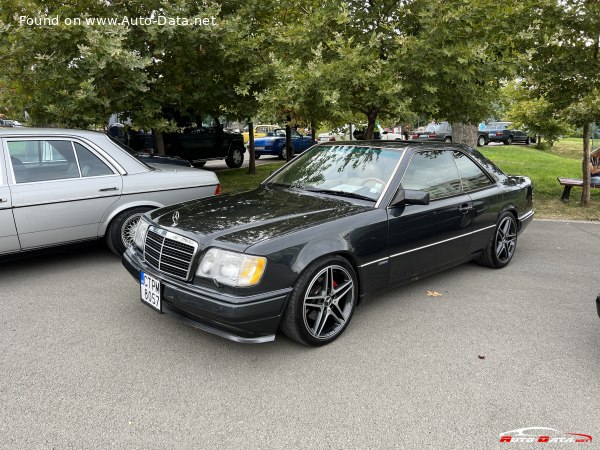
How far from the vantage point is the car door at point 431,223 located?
3.94m

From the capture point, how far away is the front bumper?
9.80ft

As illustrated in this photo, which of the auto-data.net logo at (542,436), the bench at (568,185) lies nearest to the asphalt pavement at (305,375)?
the auto-data.net logo at (542,436)

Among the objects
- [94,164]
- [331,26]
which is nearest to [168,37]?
[331,26]

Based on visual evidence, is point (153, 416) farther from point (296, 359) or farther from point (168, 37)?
point (168, 37)

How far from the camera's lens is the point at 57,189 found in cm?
484

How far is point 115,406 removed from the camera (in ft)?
8.96

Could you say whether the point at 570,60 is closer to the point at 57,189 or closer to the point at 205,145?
the point at 57,189

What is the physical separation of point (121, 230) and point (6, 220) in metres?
1.11

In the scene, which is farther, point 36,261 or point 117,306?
point 36,261

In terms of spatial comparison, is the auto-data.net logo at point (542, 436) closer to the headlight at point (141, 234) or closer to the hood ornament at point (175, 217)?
Result: the hood ornament at point (175, 217)

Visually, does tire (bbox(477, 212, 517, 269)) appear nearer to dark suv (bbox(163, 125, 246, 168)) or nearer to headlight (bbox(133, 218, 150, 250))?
headlight (bbox(133, 218, 150, 250))

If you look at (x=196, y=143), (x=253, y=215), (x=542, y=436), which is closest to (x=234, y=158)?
(x=196, y=143)

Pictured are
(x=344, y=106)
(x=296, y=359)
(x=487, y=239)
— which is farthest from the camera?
(x=344, y=106)

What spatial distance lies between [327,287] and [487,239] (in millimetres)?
2376
